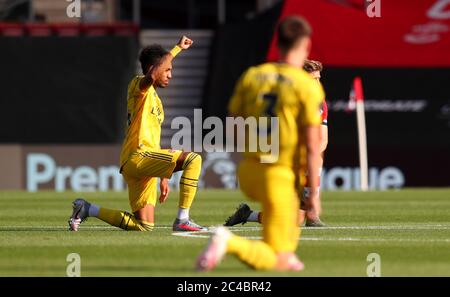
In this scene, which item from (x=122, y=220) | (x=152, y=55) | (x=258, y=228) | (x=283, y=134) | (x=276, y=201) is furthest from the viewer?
(x=258, y=228)

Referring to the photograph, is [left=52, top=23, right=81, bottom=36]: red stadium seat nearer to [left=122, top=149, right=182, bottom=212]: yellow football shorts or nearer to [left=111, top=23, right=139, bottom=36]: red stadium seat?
[left=111, top=23, right=139, bottom=36]: red stadium seat

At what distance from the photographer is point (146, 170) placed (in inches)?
568

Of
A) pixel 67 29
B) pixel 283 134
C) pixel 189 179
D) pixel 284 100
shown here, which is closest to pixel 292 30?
pixel 284 100

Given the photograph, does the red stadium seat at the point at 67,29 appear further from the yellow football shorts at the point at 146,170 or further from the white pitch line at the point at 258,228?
the yellow football shorts at the point at 146,170

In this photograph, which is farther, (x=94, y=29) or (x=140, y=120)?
(x=94, y=29)

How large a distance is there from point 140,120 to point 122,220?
1.13m

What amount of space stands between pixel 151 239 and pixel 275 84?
3.77 metres

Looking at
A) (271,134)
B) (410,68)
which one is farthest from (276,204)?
(410,68)

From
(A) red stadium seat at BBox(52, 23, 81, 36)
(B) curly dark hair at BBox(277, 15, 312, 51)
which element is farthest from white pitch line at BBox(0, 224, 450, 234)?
(A) red stadium seat at BBox(52, 23, 81, 36)

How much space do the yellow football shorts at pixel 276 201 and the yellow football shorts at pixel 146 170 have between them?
14.2 feet

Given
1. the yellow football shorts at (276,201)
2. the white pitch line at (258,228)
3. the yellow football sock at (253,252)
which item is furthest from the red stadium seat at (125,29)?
the yellow football sock at (253,252)

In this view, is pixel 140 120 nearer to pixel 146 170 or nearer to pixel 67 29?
pixel 146 170

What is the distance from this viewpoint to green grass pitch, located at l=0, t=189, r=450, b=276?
34.7ft

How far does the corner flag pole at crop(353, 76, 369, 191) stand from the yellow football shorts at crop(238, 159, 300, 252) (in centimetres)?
1984
